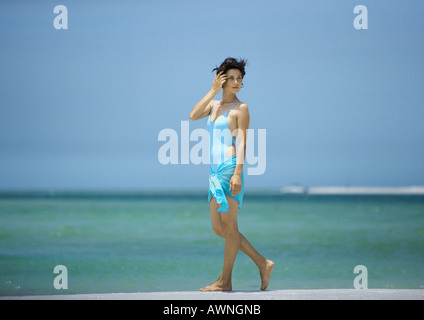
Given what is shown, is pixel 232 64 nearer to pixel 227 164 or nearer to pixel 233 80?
pixel 233 80

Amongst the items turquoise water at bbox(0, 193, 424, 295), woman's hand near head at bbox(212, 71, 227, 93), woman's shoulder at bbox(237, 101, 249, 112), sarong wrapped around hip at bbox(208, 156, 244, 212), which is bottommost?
turquoise water at bbox(0, 193, 424, 295)

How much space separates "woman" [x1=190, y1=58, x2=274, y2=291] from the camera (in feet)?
16.8

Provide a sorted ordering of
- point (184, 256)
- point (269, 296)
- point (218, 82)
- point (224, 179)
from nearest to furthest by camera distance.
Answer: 1. point (269, 296)
2. point (224, 179)
3. point (218, 82)
4. point (184, 256)

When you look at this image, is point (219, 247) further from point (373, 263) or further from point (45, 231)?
point (45, 231)

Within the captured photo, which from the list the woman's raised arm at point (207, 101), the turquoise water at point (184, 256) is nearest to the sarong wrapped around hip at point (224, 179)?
the woman's raised arm at point (207, 101)

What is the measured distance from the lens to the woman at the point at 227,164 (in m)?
5.13

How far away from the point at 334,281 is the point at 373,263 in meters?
2.58

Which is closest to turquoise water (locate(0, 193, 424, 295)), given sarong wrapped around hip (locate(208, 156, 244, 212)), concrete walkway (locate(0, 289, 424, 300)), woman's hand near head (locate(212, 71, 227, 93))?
concrete walkway (locate(0, 289, 424, 300))

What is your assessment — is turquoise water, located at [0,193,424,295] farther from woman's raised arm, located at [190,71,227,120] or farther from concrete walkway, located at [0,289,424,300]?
woman's raised arm, located at [190,71,227,120]

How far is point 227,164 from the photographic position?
204 inches

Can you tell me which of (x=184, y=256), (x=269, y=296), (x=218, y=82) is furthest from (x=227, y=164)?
(x=184, y=256)

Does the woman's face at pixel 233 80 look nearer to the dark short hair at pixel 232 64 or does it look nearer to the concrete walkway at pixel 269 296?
the dark short hair at pixel 232 64
